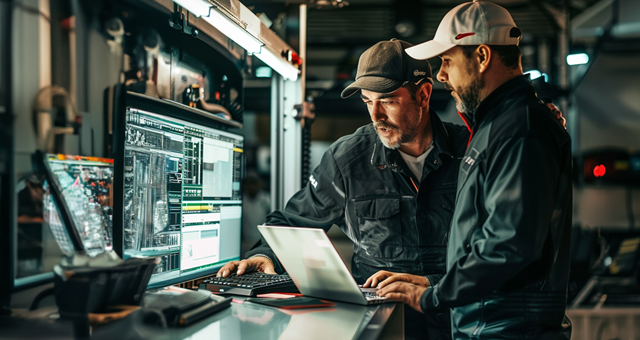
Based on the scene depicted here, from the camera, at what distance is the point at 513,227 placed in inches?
40.9

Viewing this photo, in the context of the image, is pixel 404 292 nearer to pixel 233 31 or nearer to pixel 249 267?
pixel 249 267

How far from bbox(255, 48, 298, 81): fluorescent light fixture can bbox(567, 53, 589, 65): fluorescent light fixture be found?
2851 millimetres

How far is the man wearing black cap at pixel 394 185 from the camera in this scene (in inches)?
66.5

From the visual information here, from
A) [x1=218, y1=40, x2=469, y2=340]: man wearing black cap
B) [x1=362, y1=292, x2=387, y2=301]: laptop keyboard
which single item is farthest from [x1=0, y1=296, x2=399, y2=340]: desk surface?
[x1=218, y1=40, x2=469, y2=340]: man wearing black cap

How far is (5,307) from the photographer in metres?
0.88

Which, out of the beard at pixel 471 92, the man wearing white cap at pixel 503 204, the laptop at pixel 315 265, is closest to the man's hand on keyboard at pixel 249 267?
the laptop at pixel 315 265

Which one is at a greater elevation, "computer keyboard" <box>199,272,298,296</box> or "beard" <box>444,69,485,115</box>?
"beard" <box>444,69,485,115</box>

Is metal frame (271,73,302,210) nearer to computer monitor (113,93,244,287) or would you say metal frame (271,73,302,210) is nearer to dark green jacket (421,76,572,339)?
computer monitor (113,93,244,287)

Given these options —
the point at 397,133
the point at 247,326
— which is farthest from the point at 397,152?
the point at 247,326

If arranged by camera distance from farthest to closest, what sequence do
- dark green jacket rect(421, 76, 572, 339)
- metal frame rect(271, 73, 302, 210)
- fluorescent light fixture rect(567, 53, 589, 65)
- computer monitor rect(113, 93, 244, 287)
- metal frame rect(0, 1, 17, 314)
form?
fluorescent light fixture rect(567, 53, 589, 65)
metal frame rect(271, 73, 302, 210)
computer monitor rect(113, 93, 244, 287)
dark green jacket rect(421, 76, 572, 339)
metal frame rect(0, 1, 17, 314)

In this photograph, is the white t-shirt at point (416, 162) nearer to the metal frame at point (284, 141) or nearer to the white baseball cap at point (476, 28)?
the white baseball cap at point (476, 28)

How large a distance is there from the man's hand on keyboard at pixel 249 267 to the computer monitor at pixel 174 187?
66 millimetres

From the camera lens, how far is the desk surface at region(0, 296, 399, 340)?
886mm

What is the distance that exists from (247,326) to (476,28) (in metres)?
0.89
